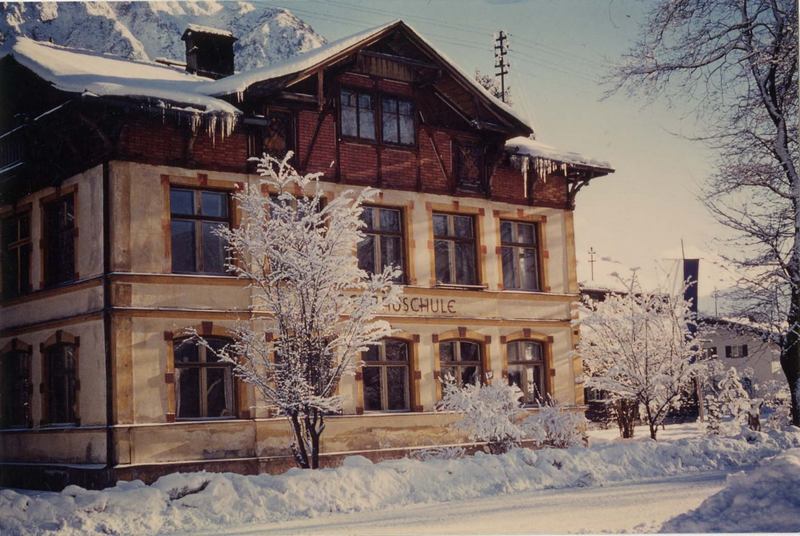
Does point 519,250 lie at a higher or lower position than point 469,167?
lower

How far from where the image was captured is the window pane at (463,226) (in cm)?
1950

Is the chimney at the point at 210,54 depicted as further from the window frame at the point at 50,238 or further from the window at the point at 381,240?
the window at the point at 381,240

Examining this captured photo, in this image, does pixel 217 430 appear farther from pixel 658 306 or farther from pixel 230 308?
pixel 658 306

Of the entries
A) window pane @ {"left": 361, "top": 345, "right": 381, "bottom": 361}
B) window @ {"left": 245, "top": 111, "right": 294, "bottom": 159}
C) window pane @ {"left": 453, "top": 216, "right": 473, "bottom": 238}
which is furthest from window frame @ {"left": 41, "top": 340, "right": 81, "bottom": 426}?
window pane @ {"left": 453, "top": 216, "right": 473, "bottom": 238}

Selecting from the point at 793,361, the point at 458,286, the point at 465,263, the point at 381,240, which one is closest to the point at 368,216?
the point at 381,240

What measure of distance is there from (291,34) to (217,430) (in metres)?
6.54

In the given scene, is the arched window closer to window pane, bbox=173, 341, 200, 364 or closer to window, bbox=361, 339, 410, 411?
window pane, bbox=173, 341, 200, 364

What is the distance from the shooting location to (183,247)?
16141 mm

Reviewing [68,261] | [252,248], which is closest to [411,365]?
[252,248]

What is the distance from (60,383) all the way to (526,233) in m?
9.75

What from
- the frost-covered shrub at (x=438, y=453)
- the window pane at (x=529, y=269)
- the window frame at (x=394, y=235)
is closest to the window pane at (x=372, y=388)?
the frost-covered shrub at (x=438, y=453)

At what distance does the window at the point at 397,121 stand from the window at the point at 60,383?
686cm

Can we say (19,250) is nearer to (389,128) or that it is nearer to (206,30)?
(206,30)

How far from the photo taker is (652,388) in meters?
18.8
